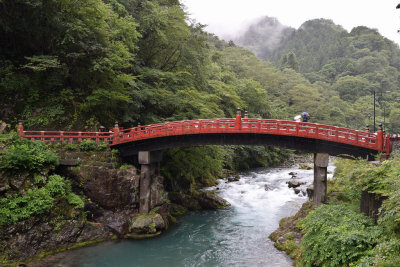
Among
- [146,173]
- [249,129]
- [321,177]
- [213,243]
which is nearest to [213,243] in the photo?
[213,243]

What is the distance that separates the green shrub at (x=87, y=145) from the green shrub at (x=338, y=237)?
15085 mm

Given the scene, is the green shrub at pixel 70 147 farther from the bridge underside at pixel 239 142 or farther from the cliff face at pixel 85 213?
the bridge underside at pixel 239 142

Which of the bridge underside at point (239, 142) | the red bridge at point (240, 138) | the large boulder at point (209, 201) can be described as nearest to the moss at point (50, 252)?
the red bridge at point (240, 138)

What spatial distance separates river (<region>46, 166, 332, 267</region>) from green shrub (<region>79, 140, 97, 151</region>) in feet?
22.0

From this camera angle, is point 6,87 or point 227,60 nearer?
point 6,87

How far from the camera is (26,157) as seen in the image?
1736 centimetres

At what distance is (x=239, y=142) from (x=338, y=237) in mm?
11252

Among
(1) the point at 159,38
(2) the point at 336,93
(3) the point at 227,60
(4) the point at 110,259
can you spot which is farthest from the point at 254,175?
(2) the point at 336,93

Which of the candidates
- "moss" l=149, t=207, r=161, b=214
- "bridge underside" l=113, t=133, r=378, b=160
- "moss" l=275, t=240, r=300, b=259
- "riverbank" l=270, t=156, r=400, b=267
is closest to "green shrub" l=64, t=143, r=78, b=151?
"bridge underside" l=113, t=133, r=378, b=160

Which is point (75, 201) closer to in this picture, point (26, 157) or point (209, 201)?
point (26, 157)

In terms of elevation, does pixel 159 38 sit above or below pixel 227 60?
below

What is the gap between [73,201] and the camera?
61.2 feet

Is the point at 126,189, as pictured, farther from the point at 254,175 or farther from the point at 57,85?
the point at 254,175

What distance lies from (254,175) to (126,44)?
2419 cm
